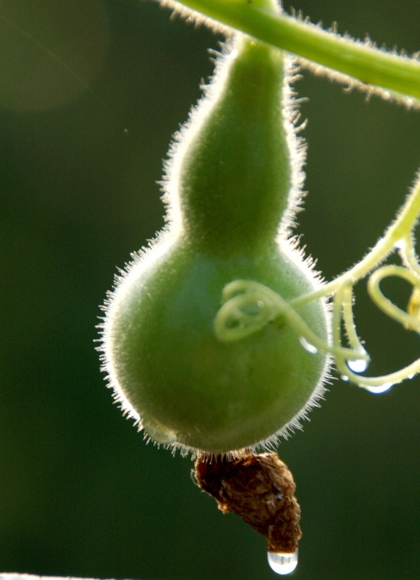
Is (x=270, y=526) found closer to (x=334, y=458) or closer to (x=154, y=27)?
(x=334, y=458)

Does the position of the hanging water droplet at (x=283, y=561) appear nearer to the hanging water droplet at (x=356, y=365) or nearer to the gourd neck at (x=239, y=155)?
the hanging water droplet at (x=356, y=365)

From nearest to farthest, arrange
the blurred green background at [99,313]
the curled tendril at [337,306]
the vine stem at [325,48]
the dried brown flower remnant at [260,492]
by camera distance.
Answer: the vine stem at [325,48], the curled tendril at [337,306], the dried brown flower remnant at [260,492], the blurred green background at [99,313]

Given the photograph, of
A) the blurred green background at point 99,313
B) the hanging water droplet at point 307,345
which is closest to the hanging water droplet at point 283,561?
the hanging water droplet at point 307,345

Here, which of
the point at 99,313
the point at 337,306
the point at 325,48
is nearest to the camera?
the point at 325,48

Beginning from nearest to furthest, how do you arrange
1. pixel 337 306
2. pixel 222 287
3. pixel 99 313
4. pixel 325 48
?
pixel 325 48
pixel 337 306
pixel 222 287
pixel 99 313

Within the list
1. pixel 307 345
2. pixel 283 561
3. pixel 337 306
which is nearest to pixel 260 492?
pixel 283 561

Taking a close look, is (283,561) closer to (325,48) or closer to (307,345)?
(307,345)

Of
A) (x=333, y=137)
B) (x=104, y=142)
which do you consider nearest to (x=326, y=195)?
(x=333, y=137)
